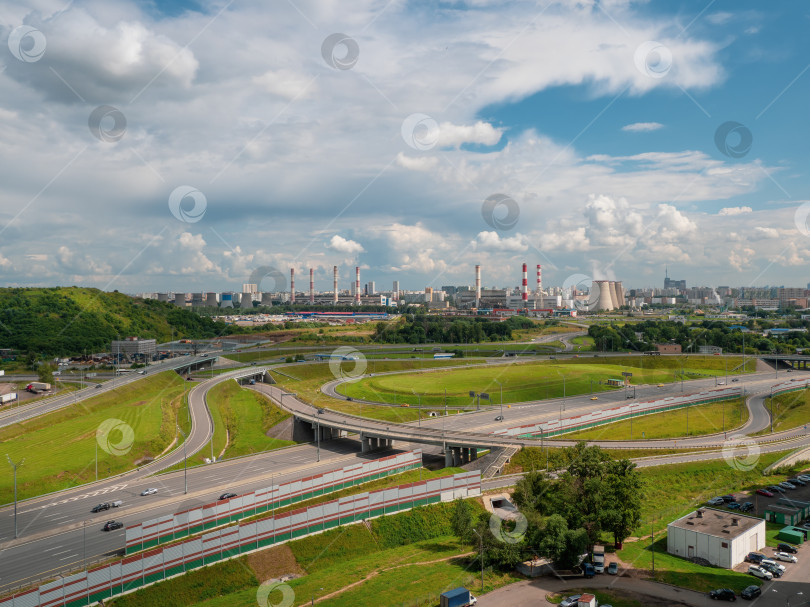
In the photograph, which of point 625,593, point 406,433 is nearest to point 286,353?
point 406,433

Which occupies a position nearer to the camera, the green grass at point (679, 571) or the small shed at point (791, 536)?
the green grass at point (679, 571)

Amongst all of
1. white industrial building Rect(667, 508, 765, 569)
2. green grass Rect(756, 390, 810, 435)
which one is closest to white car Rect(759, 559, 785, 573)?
white industrial building Rect(667, 508, 765, 569)

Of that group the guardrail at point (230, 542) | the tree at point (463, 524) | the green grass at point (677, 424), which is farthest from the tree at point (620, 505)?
the green grass at point (677, 424)

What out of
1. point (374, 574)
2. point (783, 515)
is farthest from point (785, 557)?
point (374, 574)

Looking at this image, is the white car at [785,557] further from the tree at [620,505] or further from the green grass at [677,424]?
the green grass at [677,424]

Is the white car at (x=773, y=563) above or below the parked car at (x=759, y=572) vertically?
above

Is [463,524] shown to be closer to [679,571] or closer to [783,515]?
[679,571]

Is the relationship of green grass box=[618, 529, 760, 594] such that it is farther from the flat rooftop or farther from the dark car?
the flat rooftop
